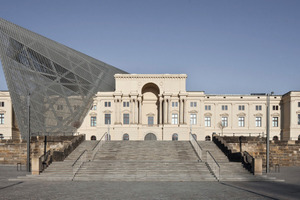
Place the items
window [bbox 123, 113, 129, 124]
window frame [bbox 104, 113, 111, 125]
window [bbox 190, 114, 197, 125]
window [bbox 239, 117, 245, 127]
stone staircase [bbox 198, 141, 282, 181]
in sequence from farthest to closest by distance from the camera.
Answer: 1. window [bbox 239, 117, 245, 127]
2. window [bbox 190, 114, 197, 125]
3. window frame [bbox 104, 113, 111, 125]
4. window [bbox 123, 113, 129, 124]
5. stone staircase [bbox 198, 141, 282, 181]

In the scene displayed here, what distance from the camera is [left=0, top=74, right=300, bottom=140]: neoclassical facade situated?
249 feet

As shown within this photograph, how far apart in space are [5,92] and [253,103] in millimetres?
65926

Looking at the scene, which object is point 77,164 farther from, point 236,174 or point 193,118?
point 193,118

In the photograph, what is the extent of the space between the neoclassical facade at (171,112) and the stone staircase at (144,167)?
34.8 metres

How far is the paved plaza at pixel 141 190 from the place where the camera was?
61.0 feet

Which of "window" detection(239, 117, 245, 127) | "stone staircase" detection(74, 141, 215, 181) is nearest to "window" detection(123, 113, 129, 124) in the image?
"window" detection(239, 117, 245, 127)

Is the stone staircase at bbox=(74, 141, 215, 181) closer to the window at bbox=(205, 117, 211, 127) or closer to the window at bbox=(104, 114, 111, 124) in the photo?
the window at bbox=(104, 114, 111, 124)

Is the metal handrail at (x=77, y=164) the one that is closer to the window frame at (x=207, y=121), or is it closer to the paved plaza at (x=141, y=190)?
the paved plaza at (x=141, y=190)

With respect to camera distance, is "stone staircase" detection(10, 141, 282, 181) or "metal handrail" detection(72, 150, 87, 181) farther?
"metal handrail" detection(72, 150, 87, 181)

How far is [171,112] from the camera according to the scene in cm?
7700

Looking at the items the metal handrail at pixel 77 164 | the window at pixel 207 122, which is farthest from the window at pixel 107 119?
the metal handrail at pixel 77 164

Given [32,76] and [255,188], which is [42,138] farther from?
[255,188]

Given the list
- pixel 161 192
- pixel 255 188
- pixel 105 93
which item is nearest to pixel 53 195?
Result: pixel 161 192

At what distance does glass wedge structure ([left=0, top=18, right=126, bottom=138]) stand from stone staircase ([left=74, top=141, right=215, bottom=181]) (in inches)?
794
